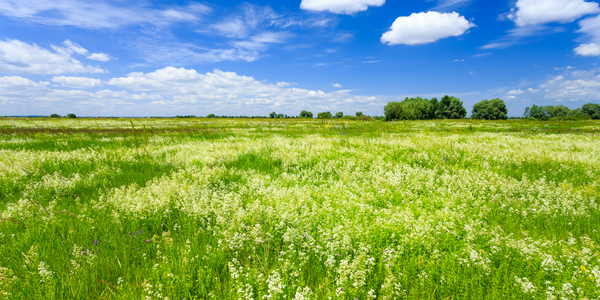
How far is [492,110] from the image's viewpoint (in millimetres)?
114375

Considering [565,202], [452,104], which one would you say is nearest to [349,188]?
[565,202]

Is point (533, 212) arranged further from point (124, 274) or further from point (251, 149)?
point (251, 149)

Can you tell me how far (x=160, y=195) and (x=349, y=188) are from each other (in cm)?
453

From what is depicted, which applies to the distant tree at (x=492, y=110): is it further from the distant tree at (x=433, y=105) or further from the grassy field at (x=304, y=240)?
the grassy field at (x=304, y=240)

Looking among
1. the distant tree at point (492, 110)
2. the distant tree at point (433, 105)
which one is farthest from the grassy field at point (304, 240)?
the distant tree at point (492, 110)

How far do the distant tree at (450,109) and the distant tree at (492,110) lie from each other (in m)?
8.73

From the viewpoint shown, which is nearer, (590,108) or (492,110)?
(492,110)

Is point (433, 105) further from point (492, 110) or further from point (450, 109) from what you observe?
point (492, 110)

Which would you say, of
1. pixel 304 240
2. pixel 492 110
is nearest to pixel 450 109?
pixel 492 110

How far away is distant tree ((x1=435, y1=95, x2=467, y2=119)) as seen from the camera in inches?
4669

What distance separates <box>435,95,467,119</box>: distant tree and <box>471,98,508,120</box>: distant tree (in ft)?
28.7

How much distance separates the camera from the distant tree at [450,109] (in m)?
119

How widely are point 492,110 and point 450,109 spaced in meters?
17.9

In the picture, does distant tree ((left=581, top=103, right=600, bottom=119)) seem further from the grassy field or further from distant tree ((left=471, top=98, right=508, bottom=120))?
the grassy field
